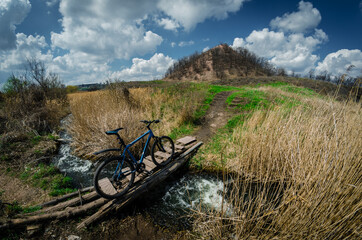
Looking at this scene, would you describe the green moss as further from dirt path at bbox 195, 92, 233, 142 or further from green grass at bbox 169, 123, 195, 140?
dirt path at bbox 195, 92, 233, 142

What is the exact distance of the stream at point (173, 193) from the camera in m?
2.99

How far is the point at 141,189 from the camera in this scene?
128 inches

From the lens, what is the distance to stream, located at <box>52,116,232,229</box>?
2990mm

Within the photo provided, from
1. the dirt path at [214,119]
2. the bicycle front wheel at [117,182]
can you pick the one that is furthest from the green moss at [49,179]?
the dirt path at [214,119]

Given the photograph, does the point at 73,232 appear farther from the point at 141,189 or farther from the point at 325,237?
the point at 325,237

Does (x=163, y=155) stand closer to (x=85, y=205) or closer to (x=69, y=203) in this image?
(x=85, y=205)

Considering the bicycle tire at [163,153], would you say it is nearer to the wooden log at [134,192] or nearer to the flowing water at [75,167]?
the wooden log at [134,192]

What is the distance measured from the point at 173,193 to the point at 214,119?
5.30 m

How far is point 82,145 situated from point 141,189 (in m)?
3.86

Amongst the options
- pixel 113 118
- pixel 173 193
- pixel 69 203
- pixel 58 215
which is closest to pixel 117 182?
pixel 69 203

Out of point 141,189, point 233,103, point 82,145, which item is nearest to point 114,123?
point 82,145

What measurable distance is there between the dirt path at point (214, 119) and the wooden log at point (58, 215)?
4.38 m

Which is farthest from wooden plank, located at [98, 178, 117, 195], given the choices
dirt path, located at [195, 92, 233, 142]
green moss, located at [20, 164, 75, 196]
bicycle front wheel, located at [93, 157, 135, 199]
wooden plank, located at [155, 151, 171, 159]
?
dirt path, located at [195, 92, 233, 142]

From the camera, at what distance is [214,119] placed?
320 inches
